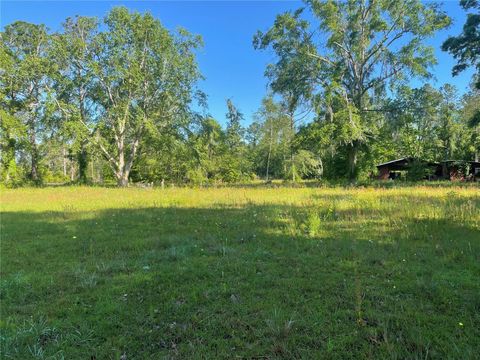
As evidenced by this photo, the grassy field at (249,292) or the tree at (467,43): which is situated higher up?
the tree at (467,43)

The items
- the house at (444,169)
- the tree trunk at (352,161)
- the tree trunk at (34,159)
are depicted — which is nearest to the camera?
the tree trunk at (352,161)

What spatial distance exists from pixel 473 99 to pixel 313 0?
3612cm

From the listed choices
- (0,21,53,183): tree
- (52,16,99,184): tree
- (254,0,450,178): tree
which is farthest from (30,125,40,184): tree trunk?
(254,0,450,178): tree

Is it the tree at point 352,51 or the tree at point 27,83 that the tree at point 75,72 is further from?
the tree at point 352,51

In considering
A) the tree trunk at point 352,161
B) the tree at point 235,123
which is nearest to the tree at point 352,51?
the tree trunk at point 352,161

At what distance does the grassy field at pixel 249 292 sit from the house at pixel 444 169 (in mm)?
34699

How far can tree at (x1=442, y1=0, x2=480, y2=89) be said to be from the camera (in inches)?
957

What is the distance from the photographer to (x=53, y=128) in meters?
34.4

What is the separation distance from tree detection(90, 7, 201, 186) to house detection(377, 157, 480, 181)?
86.8 ft

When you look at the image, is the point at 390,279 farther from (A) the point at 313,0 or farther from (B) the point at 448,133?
(B) the point at 448,133

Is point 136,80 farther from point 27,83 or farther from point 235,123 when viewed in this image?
point 235,123

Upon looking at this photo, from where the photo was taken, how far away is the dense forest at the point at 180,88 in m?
28.0

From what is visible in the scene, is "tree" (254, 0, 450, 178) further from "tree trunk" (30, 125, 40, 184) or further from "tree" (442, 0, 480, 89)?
"tree trunk" (30, 125, 40, 184)

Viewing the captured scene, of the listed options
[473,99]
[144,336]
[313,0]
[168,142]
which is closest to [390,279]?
[144,336]
